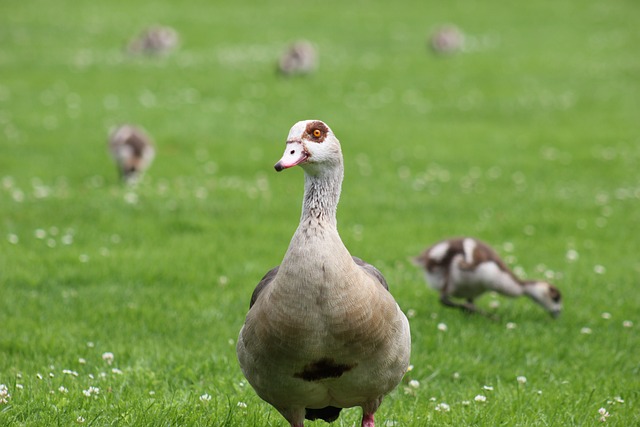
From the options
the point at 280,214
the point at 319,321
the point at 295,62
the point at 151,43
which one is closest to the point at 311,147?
the point at 319,321

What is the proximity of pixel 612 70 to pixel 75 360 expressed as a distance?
1008 inches

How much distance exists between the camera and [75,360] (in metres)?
7.68

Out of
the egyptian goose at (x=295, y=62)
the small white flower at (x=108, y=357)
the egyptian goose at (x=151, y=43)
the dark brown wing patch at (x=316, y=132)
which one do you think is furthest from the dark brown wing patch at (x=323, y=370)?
the egyptian goose at (x=151, y=43)

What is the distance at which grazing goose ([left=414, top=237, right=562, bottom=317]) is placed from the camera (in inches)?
371

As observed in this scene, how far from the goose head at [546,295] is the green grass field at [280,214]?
0.57 ft

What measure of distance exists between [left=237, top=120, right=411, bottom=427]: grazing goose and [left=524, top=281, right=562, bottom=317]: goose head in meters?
4.16

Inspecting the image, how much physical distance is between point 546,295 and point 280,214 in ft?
18.0

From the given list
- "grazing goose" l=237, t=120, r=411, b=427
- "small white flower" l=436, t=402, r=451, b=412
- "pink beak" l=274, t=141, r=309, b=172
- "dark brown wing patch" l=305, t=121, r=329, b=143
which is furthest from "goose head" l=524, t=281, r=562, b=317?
"pink beak" l=274, t=141, r=309, b=172

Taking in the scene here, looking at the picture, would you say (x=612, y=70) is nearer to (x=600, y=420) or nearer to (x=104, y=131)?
(x=104, y=131)

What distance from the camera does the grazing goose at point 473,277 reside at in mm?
9414

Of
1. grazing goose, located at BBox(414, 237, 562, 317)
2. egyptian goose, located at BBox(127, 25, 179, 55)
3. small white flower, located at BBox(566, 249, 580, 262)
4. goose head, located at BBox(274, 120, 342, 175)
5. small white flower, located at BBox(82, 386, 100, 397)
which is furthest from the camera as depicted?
egyptian goose, located at BBox(127, 25, 179, 55)

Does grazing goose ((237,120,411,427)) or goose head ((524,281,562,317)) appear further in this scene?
goose head ((524,281,562,317))

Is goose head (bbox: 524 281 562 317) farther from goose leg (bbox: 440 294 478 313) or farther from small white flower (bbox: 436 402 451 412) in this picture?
small white flower (bbox: 436 402 451 412)

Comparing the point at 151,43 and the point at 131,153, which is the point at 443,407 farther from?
the point at 151,43
